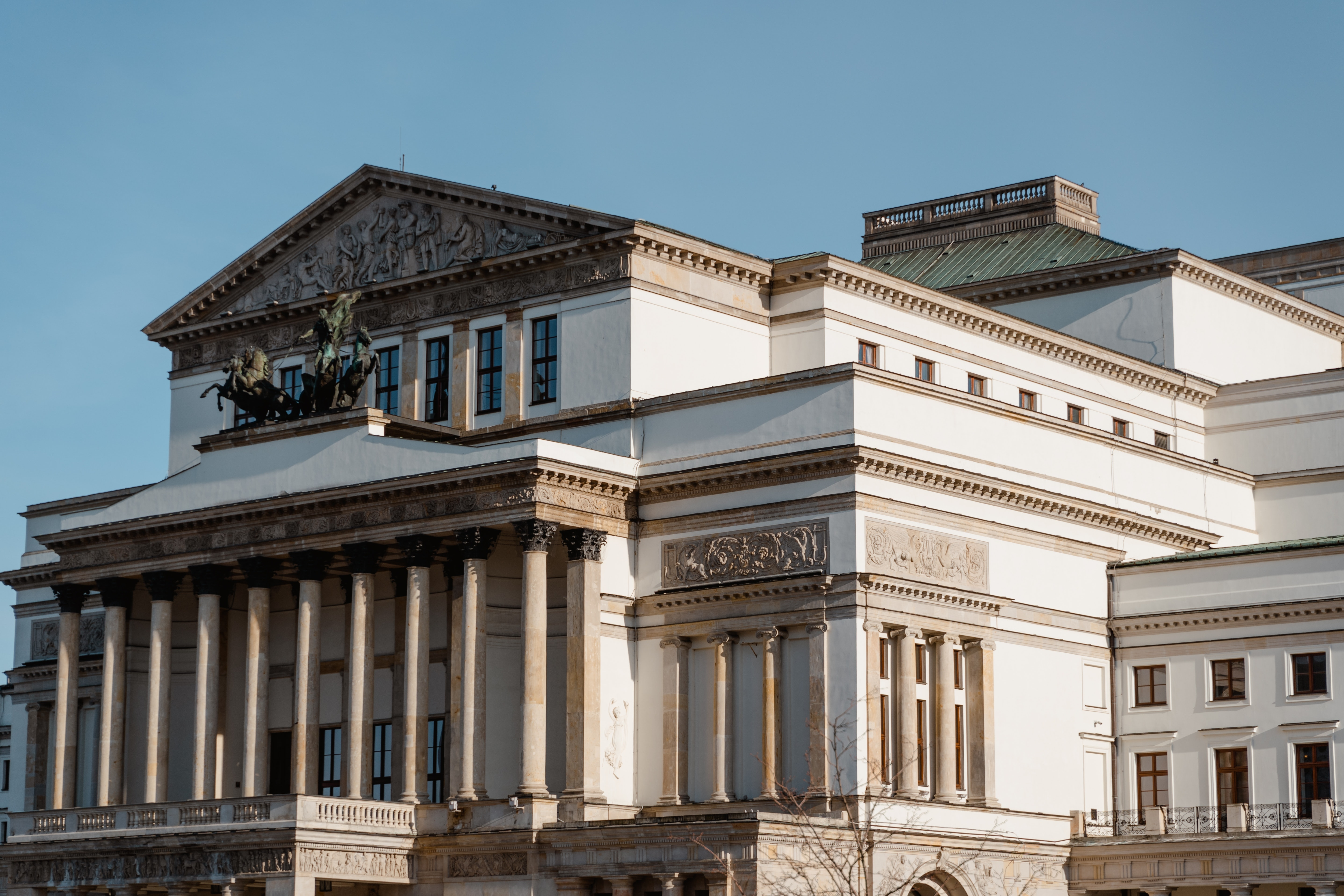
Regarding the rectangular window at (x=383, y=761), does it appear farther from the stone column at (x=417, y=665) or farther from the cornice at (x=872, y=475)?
the cornice at (x=872, y=475)

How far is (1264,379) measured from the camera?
77.9 m

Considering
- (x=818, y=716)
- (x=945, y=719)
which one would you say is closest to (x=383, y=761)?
(x=818, y=716)

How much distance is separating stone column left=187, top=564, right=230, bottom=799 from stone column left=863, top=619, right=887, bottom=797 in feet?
67.1

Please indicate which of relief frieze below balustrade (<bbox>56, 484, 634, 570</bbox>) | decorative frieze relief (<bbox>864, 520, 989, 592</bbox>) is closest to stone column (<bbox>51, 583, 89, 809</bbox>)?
relief frieze below balustrade (<bbox>56, 484, 634, 570</bbox>)

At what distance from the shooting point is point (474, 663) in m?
59.9

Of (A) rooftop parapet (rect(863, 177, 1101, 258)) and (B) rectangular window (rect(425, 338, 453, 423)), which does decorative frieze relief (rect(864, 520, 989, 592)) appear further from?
(A) rooftop parapet (rect(863, 177, 1101, 258))

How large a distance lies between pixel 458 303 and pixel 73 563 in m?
14.9

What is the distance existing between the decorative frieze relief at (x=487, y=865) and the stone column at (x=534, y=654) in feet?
5.74

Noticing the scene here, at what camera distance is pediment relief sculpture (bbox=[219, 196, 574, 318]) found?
6756cm

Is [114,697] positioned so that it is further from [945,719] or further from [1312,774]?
[1312,774]

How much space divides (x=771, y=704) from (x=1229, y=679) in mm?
14254

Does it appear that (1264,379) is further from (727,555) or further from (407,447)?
(407,447)

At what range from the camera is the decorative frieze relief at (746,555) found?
191ft

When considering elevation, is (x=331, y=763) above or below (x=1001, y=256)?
below
